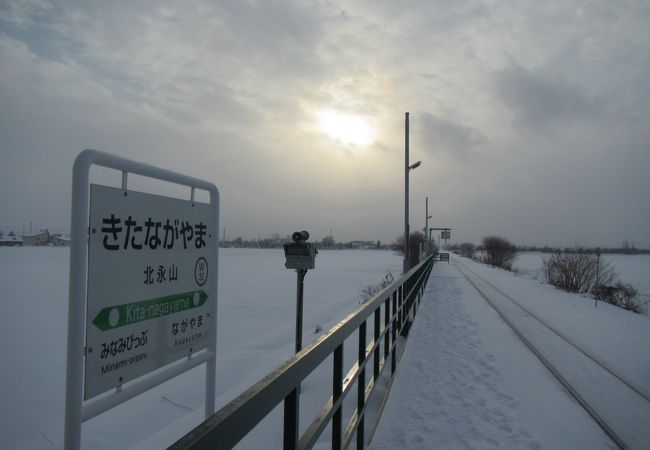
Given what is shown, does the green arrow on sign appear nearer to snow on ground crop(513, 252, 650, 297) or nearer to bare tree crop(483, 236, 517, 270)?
snow on ground crop(513, 252, 650, 297)

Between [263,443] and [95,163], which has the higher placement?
[95,163]

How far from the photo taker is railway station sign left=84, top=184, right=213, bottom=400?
1.86m

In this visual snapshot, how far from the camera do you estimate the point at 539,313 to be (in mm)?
10922

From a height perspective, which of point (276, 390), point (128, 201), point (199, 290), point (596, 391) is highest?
point (128, 201)

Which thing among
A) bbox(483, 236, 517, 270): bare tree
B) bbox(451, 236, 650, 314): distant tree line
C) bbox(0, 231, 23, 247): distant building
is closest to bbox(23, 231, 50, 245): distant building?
bbox(0, 231, 23, 247): distant building

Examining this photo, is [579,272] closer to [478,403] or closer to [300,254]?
[478,403]

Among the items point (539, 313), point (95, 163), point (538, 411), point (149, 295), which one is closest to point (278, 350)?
point (538, 411)

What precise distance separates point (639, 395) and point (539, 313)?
6513 millimetres

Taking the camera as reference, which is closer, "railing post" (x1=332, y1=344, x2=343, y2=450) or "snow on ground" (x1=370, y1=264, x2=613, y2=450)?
"railing post" (x1=332, y1=344, x2=343, y2=450)

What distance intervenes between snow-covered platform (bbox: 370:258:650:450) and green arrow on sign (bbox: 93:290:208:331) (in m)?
2.03

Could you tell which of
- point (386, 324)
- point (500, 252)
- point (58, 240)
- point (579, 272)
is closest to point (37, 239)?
point (58, 240)

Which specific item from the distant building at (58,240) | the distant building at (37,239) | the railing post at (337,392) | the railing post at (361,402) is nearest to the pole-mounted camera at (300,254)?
the railing post at (361,402)

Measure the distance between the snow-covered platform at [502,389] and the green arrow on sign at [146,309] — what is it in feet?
6.66

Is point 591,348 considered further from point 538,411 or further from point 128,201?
point 128,201
